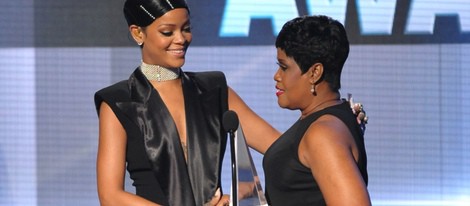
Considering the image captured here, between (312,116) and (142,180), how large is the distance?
22.5 inches

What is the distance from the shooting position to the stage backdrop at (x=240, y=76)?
13.5 ft

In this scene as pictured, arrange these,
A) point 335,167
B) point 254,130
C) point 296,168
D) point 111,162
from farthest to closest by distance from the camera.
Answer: point 254,130 → point 111,162 → point 296,168 → point 335,167

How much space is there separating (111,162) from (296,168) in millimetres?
559

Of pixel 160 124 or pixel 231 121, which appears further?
pixel 160 124

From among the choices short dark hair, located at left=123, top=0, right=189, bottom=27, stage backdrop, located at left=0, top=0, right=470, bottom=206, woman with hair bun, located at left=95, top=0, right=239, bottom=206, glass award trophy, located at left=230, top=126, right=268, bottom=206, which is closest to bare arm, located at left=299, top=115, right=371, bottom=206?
glass award trophy, located at left=230, top=126, right=268, bottom=206

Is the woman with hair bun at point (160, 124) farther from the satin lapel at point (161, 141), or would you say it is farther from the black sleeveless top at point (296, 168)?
the black sleeveless top at point (296, 168)

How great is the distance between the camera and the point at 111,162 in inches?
92.2

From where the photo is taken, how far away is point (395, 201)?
4.18m

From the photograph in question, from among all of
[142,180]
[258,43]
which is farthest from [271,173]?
[258,43]

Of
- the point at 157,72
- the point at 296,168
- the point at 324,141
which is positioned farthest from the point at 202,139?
the point at 324,141

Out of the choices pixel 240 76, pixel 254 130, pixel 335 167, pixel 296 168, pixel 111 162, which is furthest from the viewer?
pixel 240 76

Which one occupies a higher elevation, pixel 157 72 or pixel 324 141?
pixel 324 141

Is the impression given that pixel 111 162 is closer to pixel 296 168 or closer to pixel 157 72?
pixel 157 72

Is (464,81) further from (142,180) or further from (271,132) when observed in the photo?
(142,180)
